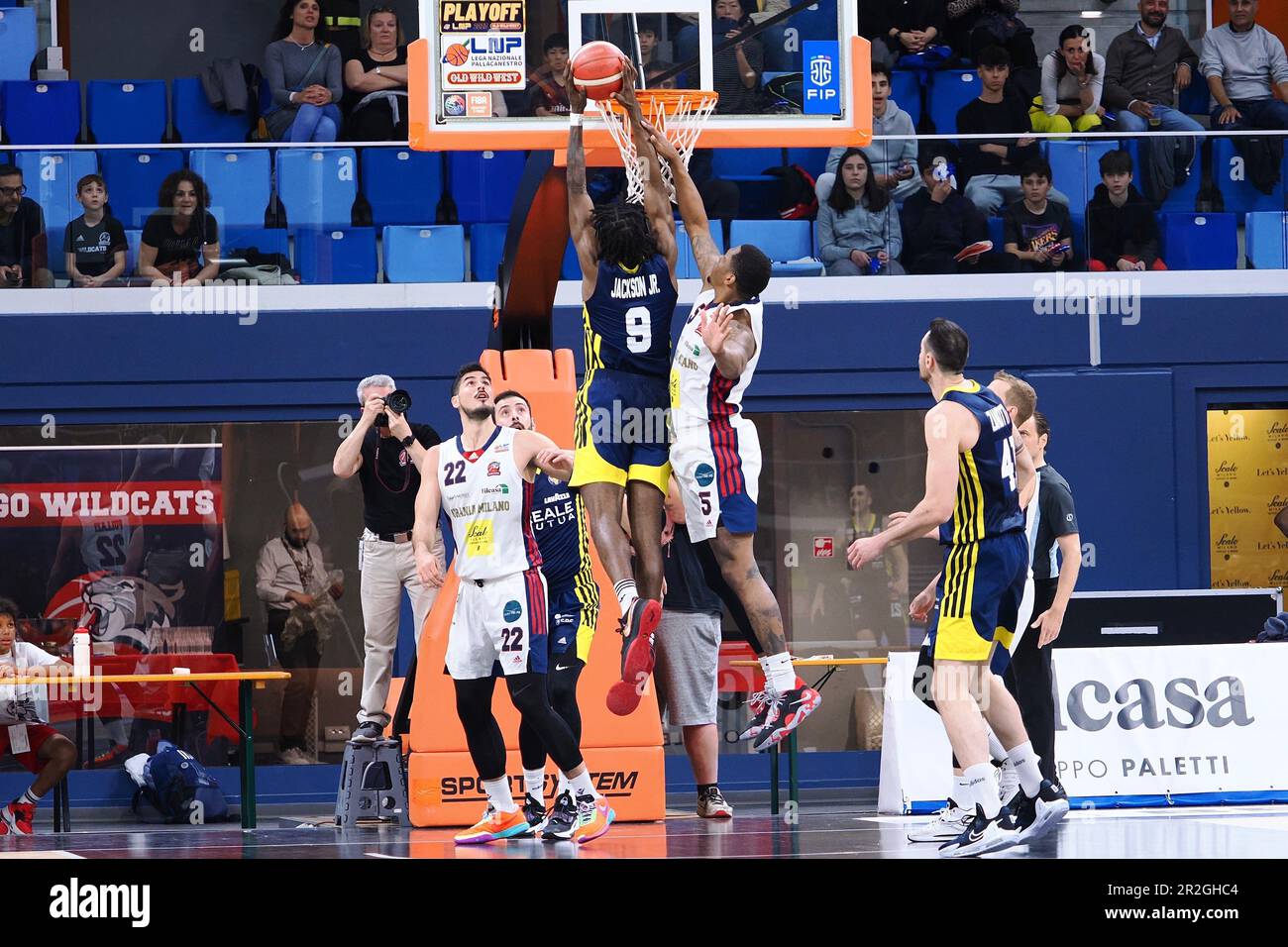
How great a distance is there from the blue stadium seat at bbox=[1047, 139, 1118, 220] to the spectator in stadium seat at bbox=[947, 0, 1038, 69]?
5.35ft

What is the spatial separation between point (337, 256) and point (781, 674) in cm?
636

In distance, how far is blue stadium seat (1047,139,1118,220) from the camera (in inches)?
502

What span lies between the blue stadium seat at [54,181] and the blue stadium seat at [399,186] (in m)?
2.05

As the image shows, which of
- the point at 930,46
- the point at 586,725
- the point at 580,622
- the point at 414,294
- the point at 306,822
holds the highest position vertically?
the point at 930,46

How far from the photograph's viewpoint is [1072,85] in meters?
13.8

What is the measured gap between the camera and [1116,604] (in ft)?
36.6

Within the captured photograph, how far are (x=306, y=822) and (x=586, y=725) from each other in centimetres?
204

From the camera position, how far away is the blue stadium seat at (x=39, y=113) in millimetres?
13305

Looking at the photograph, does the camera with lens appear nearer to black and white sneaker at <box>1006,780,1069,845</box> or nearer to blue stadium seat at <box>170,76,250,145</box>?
blue stadium seat at <box>170,76,250,145</box>

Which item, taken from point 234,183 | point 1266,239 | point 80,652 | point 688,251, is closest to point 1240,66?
point 1266,239

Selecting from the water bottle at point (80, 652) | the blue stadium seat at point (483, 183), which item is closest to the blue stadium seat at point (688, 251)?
the blue stadium seat at point (483, 183)

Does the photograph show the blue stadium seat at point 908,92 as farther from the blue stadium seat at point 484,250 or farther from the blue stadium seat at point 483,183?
the blue stadium seat at point 484,250
